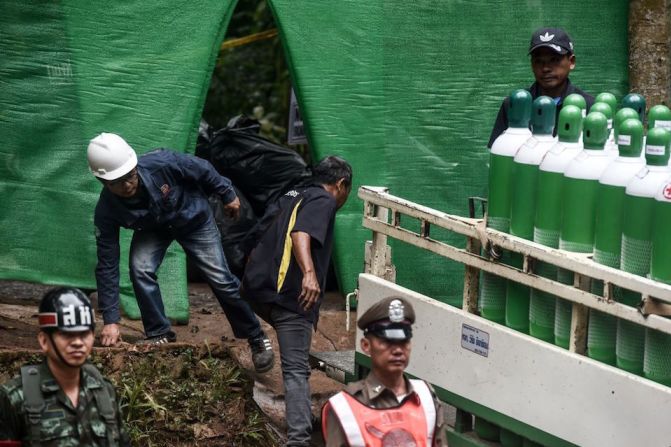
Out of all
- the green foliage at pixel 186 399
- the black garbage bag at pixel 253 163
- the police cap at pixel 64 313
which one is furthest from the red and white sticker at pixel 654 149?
the black garbage bag at pixel 253 163

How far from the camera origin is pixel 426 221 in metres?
6.14

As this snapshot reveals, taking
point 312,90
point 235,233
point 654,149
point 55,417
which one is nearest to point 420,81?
point 312,90

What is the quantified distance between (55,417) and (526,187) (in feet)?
7.43

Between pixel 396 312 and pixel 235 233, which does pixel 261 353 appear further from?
pixel 396 312

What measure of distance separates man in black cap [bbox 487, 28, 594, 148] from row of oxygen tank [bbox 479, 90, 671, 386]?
0.84m

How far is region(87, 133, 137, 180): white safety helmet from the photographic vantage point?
6.53 meters

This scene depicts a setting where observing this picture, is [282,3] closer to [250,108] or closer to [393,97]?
[393,97]

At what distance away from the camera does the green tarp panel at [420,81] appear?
7.90m

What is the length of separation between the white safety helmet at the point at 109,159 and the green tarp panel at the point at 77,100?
3.65 ft

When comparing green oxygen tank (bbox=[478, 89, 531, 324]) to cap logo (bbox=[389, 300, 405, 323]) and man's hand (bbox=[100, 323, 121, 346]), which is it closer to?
cap logo (bbox=[389, 300, 405, 323])

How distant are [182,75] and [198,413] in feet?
6.86

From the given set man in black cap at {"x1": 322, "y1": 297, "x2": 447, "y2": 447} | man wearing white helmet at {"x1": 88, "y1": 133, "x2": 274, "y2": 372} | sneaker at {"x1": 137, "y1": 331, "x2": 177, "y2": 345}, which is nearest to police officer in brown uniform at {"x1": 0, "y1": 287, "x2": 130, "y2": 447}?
man in black cap at {"x1": 322, "y1": 297, "x2": 447, "y2": 447}

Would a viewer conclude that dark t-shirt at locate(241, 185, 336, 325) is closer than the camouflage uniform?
No

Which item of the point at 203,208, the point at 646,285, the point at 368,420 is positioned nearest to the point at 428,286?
the point at 203,208
